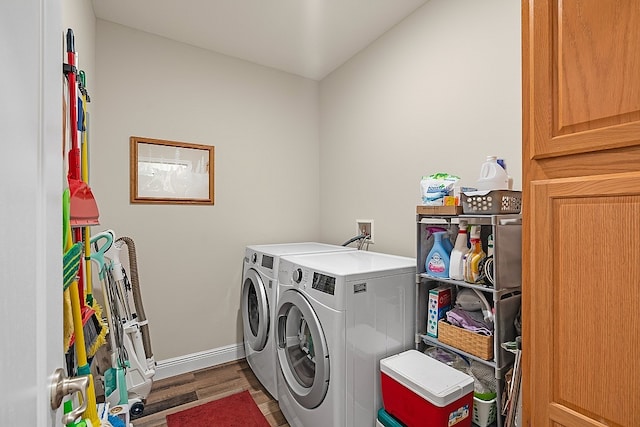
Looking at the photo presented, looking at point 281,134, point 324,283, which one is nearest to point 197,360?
point 324,283

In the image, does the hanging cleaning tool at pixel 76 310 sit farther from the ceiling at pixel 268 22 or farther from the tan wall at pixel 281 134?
the ceiling at pixel 268 22

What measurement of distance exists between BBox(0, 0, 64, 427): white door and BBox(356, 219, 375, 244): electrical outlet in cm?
200

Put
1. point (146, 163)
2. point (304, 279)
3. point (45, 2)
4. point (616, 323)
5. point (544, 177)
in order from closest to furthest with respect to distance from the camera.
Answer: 1. point (45, 2)
2. point (616, 323)
3. point (544, 177)
4. point (304, 279)
5. point (146, 163)

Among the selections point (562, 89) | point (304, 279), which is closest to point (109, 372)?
point (304, 279)

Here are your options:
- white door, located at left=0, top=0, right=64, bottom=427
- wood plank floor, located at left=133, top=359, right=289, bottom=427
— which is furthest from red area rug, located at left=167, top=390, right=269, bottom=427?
white door, located at left=0, top=0, right=64, bottom=427

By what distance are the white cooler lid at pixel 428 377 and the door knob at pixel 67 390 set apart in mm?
1124

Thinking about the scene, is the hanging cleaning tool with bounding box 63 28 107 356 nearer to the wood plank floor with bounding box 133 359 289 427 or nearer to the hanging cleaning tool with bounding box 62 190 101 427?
the hanging cleaning tool with bounding box 62 190 101 427

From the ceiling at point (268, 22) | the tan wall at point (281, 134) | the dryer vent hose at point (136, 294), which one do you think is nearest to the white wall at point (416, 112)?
the tan wall at point (281, 134)

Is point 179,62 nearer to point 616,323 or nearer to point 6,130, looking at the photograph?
point 6,130

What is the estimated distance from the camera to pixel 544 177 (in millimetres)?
902

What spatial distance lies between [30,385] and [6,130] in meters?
0.36

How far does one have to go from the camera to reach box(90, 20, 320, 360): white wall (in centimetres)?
219

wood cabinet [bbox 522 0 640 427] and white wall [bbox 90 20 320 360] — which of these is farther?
white wall [bbox 90 20 320 360]

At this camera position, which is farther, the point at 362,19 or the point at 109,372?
the point at 362,19
